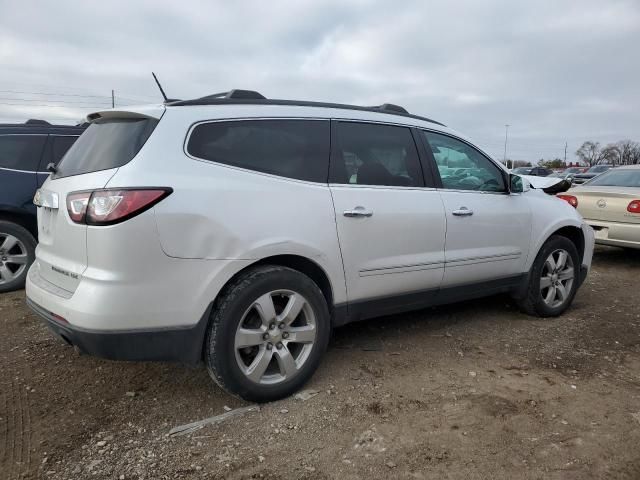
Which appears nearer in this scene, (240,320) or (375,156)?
(240,320)

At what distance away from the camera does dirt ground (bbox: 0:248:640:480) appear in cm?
250

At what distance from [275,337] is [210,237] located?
0.71 meters

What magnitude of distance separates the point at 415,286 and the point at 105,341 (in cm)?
208

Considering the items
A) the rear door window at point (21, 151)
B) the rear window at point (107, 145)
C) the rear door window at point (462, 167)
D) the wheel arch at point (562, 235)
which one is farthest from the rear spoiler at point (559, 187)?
the rear door window at point (21, 151)

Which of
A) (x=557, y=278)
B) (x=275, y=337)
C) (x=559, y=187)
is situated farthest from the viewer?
(x=557, y=278)

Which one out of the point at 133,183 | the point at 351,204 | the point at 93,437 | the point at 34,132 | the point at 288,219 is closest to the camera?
the point at 133,183

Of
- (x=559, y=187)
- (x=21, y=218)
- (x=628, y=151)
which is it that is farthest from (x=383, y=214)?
(x=628, y=151)

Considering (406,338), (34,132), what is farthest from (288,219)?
(34,132)

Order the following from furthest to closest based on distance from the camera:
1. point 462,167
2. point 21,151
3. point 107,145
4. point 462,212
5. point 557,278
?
point 21,151, point 557,278, point 462,167, point 462,212, point 107,145

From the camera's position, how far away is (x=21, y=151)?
220 inches

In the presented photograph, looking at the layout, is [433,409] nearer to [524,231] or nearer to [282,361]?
[282,361]

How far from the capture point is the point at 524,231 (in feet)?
14.4

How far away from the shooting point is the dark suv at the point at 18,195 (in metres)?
5.38

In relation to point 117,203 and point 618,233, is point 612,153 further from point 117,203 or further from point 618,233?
point 117,203
